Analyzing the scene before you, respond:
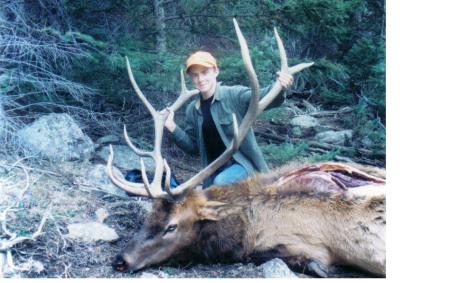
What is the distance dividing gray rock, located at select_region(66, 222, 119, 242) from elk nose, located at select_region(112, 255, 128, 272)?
0.25 meters

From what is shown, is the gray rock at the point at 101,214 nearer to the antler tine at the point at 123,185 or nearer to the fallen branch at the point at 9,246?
the fallen branch at the point at 9,246

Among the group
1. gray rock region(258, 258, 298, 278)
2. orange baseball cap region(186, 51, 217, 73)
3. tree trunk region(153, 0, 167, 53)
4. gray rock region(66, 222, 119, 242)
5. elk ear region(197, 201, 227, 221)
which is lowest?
gray rock region(258, 258, 298, 278)

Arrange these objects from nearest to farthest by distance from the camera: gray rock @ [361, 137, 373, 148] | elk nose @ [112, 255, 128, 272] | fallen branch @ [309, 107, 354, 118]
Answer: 1. elk nose @ [112, 255, 128, 272]
2. gray rock @ [361, 137, 373, 148]
3. fallen branch @ [309, 107, 354, 118]

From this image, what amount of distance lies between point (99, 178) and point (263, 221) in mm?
1105

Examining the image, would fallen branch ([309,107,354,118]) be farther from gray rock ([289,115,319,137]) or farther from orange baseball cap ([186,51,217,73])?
orange baseball cap ([186,51,217,73])

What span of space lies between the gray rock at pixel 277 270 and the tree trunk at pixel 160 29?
4.66 ft

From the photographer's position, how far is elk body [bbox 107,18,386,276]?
9.26ft

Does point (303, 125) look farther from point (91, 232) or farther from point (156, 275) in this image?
point (91, 232)

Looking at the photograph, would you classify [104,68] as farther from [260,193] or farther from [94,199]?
[260,193]

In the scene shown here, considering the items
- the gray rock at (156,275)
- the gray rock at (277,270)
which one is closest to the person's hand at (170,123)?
the gray rock at (156,275)

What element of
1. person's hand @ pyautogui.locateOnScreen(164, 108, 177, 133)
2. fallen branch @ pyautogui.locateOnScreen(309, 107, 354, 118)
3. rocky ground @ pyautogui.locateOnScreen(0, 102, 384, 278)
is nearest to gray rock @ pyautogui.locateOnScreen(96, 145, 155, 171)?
rocky ground @ pyautogui.locateOnScreen(0, 102, 384, 278)
